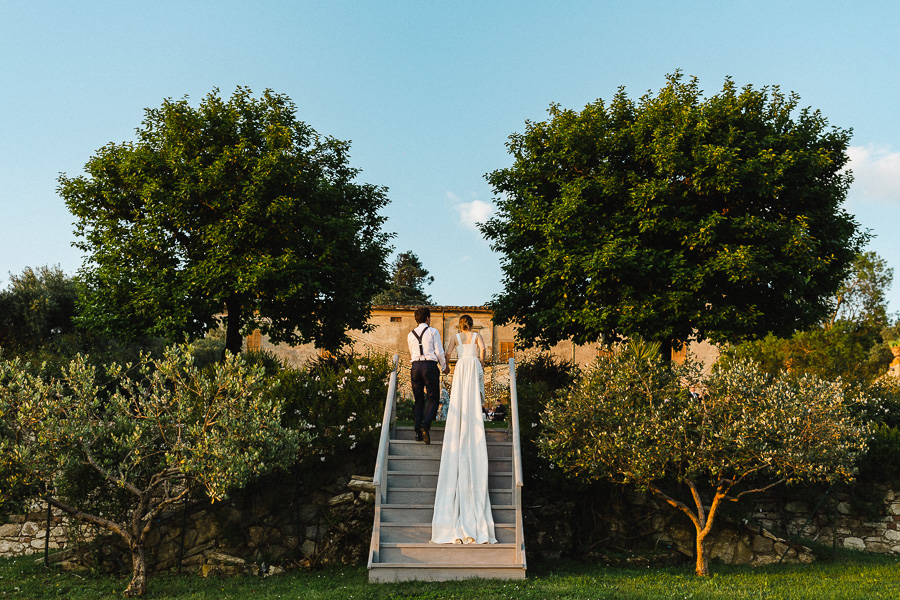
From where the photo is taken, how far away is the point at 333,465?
1372 cm

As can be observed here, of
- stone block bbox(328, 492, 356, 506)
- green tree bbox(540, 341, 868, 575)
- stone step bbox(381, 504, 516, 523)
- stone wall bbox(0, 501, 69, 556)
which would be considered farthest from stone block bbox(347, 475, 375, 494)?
stone wall bbox(0, 501, 69, 556)

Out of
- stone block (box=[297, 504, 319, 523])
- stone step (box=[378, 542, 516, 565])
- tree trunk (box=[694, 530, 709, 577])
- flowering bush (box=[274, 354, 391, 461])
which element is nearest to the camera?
stone step (box=[378, 542, 516, 565])

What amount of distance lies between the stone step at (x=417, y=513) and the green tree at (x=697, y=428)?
168 centimetres

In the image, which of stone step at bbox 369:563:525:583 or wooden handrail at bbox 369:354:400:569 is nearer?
stone step at bbox 369:563:525:583

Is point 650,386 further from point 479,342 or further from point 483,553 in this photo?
point 483,553

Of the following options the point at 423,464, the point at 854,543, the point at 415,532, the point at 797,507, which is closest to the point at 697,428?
the point at 423,464

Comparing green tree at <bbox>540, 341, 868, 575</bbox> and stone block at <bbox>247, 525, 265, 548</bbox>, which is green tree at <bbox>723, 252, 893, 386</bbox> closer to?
green tree at <bbox>540, 341, 868, 575</bbox>

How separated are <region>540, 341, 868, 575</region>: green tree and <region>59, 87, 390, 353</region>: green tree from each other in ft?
32.2

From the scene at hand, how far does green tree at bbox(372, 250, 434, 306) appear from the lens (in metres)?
64.6

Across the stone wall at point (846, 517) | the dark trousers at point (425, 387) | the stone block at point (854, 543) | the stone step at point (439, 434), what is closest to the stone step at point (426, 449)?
the dark trousers at point (425, 387)

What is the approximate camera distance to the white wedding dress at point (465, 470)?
1027 cm

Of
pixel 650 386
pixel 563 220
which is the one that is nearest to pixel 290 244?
pixel 563 220

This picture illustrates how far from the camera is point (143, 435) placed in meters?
10.6

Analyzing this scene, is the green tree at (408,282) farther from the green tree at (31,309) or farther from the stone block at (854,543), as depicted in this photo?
the stone block at (854,543)
